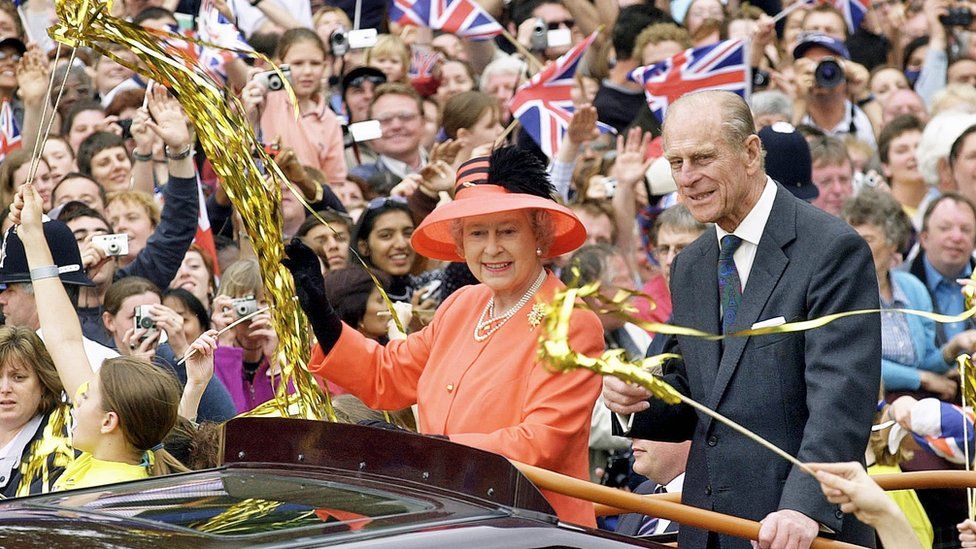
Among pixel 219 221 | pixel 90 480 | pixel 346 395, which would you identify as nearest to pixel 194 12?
pixel 219 221

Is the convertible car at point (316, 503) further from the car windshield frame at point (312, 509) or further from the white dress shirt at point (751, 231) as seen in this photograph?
the white dress shirt at point (751, 231)

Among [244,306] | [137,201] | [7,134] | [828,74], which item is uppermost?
[828,74]

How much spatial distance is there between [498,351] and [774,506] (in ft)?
3.05

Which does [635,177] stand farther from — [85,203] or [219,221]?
[85,203]

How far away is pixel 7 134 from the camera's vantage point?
862 cm

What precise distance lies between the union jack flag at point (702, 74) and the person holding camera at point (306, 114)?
2.10m

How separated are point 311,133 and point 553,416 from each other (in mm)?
5305

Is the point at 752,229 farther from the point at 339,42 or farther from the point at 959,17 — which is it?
the point at 959,17

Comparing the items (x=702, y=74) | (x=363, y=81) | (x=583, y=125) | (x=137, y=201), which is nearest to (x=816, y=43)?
(x=702, y=74)

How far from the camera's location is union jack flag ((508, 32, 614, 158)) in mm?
9891

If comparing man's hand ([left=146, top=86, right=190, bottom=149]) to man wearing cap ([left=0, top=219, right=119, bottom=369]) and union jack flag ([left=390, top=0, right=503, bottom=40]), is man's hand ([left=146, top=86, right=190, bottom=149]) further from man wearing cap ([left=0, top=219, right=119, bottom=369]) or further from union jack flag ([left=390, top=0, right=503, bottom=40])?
union jack flag ([left=390, top=0, right=503, bottom=40])

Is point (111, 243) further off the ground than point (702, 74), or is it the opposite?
point (702, 74)

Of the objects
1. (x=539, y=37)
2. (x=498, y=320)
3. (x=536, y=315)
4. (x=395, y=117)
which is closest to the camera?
(x=536, y=315)

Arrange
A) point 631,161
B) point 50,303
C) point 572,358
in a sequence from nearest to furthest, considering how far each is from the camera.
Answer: point 572,358
point 50,303
point 631,161
